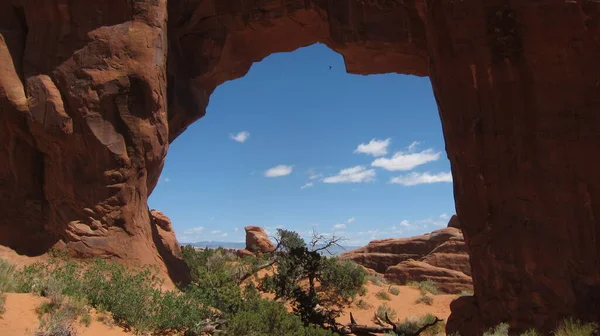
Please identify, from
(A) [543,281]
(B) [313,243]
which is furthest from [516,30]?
(B) [313,243]

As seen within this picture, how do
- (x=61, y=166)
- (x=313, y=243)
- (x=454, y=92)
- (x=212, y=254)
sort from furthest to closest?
1. (x=212, y=254)
2. (x=313, y=243)
3. (x=61, y=166)
4. (x=454, y=92)

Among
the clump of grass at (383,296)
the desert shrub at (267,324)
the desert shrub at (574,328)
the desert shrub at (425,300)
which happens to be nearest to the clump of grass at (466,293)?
the desert shrub at (425,300)

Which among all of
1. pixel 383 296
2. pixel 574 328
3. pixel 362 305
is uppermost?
pixel 574 328

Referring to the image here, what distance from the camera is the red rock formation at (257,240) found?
30.4 m

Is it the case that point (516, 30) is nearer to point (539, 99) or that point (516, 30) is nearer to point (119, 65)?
point (539, 99)

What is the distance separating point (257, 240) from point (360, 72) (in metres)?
19.1

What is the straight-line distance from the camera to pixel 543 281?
8930mm

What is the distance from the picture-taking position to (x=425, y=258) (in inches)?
1027

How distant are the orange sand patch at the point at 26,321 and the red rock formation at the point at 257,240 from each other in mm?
22050

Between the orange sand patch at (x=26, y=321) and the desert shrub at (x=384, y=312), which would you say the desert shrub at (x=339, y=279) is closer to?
the desert shrub at (x=384, y=312)

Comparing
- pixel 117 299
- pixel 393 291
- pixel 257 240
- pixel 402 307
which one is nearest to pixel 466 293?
pixel 393 291

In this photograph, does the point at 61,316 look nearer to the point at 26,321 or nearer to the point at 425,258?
the point at 26,321

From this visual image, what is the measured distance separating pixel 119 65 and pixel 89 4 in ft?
6.98

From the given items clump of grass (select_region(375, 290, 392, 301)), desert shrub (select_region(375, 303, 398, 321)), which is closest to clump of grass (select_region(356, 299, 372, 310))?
desert shrub (select_region(375, 303, 398, 321))
